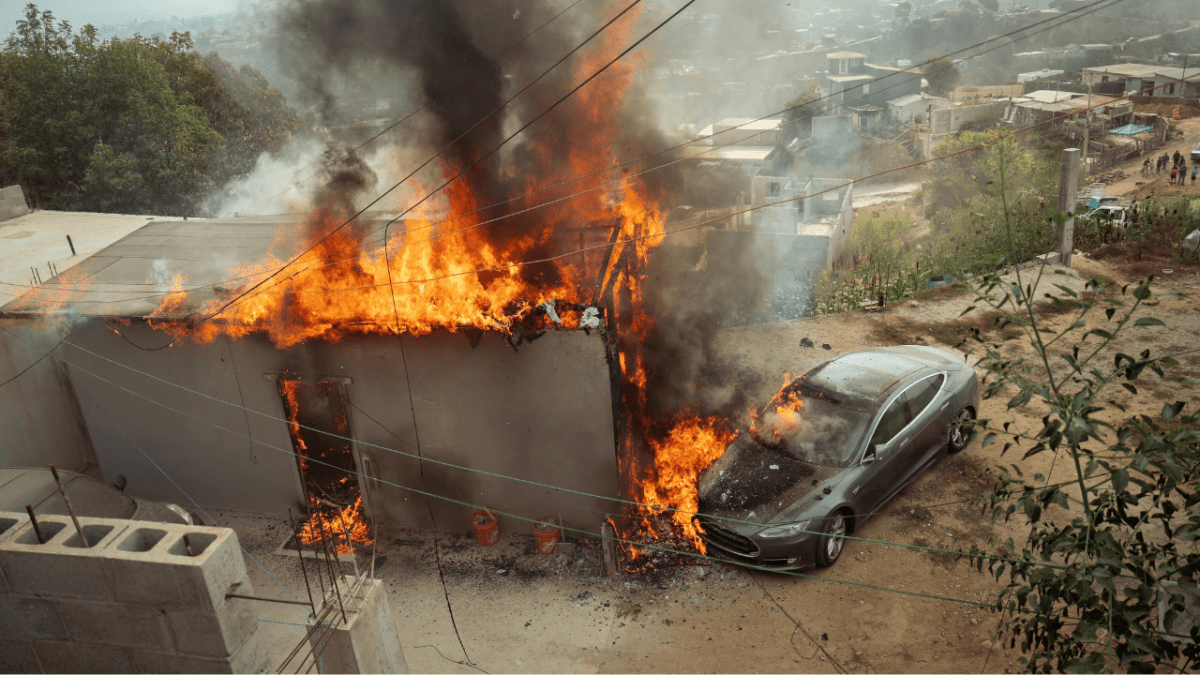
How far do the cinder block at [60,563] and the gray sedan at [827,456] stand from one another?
558 cm

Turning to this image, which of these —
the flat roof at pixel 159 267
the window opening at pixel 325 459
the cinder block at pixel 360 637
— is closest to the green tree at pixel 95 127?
the flat roof at pixel 159 267

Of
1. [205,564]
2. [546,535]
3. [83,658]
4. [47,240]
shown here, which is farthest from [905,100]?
[83,658]

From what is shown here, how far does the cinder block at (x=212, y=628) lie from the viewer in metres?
4.28

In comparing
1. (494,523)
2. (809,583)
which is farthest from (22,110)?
(809,583)

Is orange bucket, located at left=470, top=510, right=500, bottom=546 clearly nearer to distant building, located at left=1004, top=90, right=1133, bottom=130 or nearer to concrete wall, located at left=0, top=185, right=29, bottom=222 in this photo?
concrete wall, located at left=0, top=185, right=29, bottom=222

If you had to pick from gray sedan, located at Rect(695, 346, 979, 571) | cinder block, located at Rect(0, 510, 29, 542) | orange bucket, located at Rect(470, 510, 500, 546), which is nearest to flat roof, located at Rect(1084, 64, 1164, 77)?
gray sedan, located at Rect(695, 346, 979, 571)

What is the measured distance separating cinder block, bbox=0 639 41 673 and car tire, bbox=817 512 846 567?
679 centimetres

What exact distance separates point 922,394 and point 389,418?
6678 mm

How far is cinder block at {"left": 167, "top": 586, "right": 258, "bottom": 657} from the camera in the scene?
428cm

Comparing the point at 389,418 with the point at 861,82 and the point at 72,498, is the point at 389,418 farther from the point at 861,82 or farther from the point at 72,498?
the point at 861,82

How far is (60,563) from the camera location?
430cm

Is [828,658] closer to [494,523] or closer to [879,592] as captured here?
[879,592]

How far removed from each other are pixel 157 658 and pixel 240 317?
5319 mm

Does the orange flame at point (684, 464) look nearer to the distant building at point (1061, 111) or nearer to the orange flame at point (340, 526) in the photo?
the orange flame at point (340, 526)
